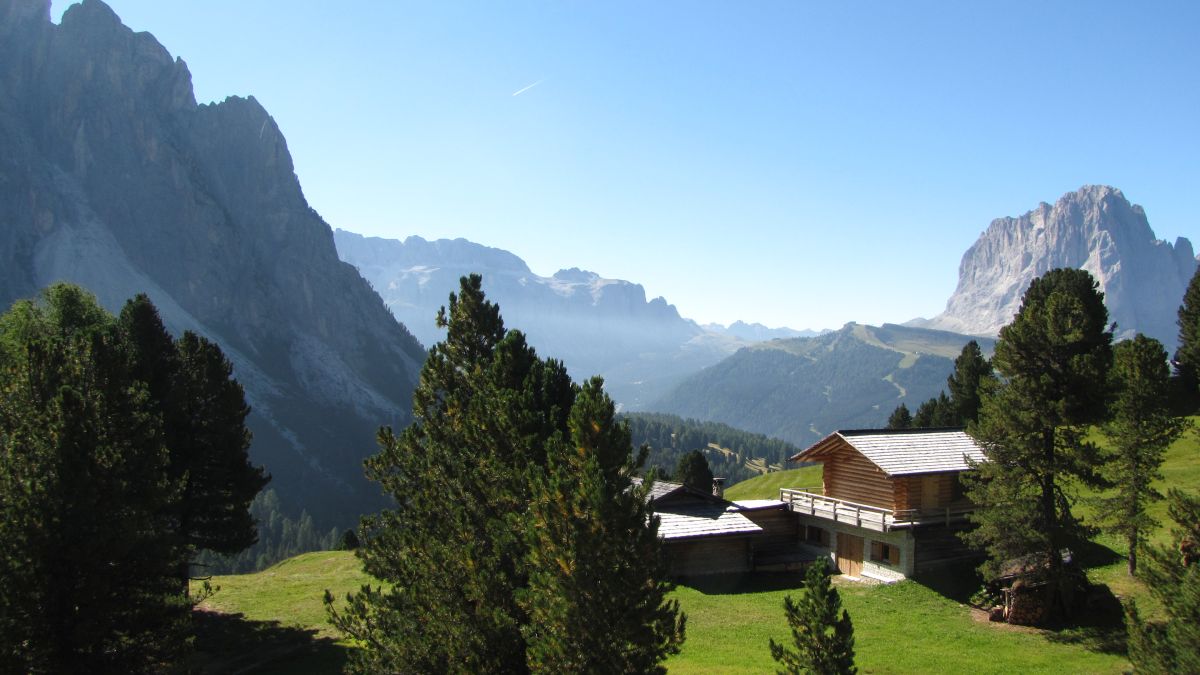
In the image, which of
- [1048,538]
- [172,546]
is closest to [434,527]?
[172,546]

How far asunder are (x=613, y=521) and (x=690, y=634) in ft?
56.8

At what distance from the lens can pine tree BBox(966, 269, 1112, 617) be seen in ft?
85.3

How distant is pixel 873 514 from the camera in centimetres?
3581

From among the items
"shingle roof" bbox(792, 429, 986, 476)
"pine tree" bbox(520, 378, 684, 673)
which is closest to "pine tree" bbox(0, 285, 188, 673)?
"pine tree" bbox(520, 378, 684, 673)

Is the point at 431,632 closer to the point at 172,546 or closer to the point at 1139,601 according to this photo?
the point at 172,546

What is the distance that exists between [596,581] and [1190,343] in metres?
66.8

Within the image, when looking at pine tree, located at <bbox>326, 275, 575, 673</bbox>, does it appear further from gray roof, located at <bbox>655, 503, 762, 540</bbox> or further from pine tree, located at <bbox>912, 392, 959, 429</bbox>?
pine tree, located at <bbox>912, 392, 959, 429</bbox>

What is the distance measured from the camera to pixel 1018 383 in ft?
88.5

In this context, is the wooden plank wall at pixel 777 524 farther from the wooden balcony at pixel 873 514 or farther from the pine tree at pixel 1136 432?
the pine tree at pixel 1136 432

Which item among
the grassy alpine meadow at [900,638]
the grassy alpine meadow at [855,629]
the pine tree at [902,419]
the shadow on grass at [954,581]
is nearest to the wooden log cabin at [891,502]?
the shadow on grass at [954,581]

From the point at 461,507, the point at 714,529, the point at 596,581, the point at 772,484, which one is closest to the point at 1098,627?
the point at 714,529

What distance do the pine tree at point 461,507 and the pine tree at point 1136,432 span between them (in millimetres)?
20899

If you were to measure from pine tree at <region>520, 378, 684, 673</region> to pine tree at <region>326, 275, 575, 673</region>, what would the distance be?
2.32m

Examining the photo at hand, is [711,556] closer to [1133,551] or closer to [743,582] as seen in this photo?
[743,582]
